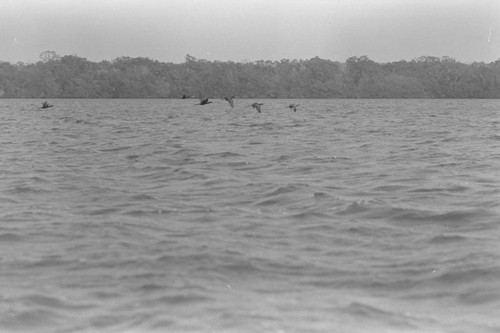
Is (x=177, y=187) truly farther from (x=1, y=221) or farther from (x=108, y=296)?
(x=108, y=296)

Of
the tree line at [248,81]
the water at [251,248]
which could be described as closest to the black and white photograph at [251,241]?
the water at [251,248]

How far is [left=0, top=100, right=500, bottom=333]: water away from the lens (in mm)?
5922

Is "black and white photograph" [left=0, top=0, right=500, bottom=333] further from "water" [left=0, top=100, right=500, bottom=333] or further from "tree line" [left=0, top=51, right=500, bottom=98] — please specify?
"tree line" [left=0, top=51, right=500, bottom=98]

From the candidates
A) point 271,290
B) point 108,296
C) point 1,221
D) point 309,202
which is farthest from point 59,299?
point 309,202

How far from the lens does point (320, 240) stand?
855 centimetres

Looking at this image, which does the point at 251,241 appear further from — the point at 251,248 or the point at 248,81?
the point at 248,81

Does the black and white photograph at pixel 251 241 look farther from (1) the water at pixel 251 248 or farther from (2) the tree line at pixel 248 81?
(2) the tree line at pixel 248 81

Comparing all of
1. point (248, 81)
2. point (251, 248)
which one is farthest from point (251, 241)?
point (248, 81)

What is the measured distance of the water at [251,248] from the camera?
592 centimetres

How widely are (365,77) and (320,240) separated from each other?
16138 centimetres

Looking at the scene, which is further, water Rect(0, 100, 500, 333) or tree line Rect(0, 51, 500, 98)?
tree line Rect(0, 51, 500, 98)

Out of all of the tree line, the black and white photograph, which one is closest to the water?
the black and white photograph

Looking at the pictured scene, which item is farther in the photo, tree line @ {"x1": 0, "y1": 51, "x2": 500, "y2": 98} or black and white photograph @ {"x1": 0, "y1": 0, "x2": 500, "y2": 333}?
tree line @ {"x1": 0, "y1": 51, "x2": 500, "y2": 98}

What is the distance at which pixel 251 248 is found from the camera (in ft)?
26.7
